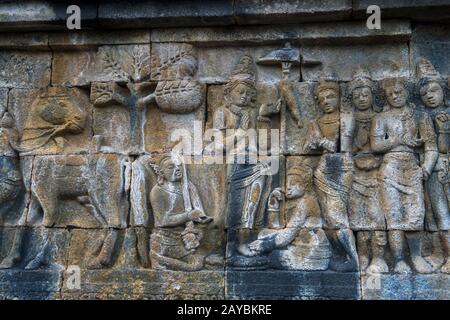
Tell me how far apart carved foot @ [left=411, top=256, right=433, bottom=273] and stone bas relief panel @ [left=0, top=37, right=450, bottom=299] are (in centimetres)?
1

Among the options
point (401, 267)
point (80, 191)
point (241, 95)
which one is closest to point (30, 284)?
point (80, 191)

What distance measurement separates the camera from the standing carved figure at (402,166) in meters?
6.16

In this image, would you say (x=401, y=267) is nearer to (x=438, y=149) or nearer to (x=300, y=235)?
(x=300, y=235)

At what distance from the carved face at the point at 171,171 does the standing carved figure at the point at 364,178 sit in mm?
1831

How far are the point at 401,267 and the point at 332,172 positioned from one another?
3.96ft

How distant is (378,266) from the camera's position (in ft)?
20.1

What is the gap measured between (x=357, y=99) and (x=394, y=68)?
608mm

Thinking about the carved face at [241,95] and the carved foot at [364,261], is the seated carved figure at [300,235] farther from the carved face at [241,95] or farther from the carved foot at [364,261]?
the carved face at [241,95]

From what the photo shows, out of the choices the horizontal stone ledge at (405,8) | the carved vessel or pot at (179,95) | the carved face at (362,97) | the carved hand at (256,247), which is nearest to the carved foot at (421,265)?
the carved hand at (256,247)

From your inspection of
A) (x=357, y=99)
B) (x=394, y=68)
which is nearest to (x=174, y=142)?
(x=357, y=99)

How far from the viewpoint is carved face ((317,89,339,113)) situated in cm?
652

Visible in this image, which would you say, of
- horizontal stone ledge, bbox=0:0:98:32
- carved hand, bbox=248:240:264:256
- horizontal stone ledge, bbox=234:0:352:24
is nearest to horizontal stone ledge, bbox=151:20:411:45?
horizontal stone ledge, bbox=234:0:352:24

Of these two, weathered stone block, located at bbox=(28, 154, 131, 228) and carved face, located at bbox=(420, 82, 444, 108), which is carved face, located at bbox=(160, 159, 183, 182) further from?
carved face, located at bbox=(420, 82, 444, 108)

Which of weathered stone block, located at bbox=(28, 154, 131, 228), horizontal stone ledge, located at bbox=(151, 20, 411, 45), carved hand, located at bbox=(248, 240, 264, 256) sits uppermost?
horizontal stone ledge, located at bbox=(151, 20, 411, 45)
